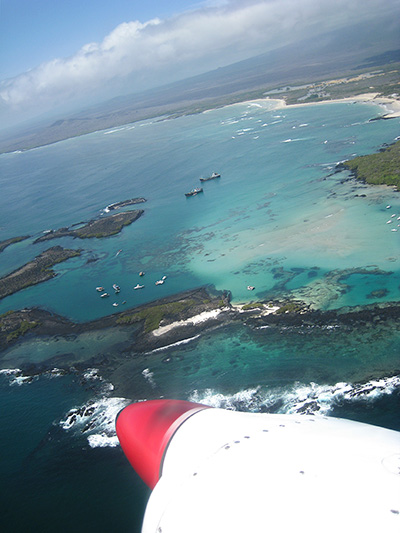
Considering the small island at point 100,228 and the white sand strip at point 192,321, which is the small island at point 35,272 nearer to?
the small island at point 100,228

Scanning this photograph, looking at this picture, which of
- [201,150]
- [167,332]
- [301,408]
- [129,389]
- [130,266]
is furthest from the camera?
[201,150]

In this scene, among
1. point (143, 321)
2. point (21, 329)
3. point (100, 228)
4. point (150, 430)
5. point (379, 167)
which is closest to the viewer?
point (150, 430)

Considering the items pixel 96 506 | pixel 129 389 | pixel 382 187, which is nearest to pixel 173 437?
pixel 96 506

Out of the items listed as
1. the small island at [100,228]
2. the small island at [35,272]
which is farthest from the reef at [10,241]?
the small island at [35,272]

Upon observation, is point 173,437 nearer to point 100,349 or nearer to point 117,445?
point 117,445

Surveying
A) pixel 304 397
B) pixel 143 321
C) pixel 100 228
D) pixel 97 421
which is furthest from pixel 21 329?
pixel 304 397

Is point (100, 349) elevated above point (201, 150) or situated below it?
below

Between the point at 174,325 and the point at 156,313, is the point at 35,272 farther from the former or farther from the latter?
the point at 174,325
